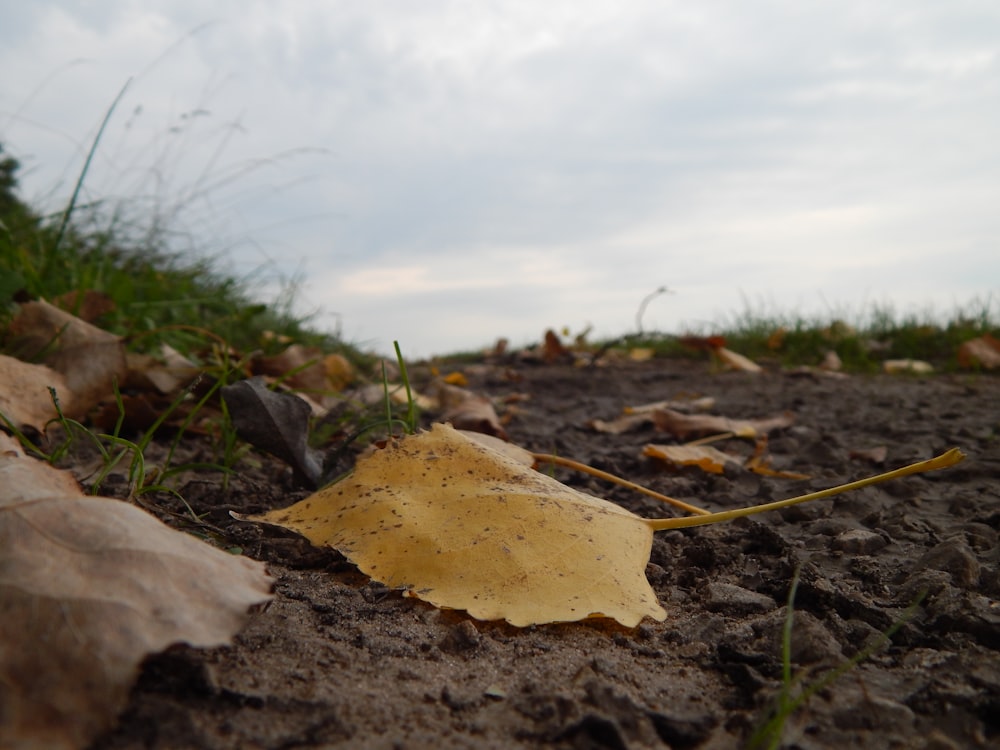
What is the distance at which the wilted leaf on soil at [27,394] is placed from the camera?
153 cm

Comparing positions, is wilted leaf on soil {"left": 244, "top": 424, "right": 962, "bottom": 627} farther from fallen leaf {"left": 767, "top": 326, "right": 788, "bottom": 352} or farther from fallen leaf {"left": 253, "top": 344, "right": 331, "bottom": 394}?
fallen leaf {"left": 767, "top": 326, "right": 788, "bottom": 352}

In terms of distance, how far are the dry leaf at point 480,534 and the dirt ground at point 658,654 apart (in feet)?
0.16

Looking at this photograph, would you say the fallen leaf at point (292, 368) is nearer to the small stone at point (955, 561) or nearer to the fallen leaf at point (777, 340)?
the small stone at point (955, 561)

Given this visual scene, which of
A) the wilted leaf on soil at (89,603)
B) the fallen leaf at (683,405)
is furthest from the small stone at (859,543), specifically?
the fallen leaf at (683,405)

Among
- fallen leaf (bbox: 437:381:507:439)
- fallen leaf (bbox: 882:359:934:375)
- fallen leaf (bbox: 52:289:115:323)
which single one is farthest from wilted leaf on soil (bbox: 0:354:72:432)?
fallen leaf (bbox: 882:359:934:375)

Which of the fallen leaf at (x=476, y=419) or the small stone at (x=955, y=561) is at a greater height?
the fallen leaf at (x=476, y=419)

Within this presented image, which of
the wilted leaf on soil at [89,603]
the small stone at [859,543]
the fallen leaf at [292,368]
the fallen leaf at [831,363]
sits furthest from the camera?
the fallen leaf at [831,363]

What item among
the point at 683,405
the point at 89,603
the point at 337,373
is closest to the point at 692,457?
the point at 683,405

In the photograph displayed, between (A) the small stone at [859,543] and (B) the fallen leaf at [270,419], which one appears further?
(B) the fallen leaf at [270,419]

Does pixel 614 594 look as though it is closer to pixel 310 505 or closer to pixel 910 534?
pixel 310 505

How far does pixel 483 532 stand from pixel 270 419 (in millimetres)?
555

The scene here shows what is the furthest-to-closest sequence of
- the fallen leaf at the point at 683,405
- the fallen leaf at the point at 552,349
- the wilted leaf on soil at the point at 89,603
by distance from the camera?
the fallen leaf at the point at 552,349 → the fallen leaf at the point at 683,405 → the wilted leaf on soil at the point at 89,603

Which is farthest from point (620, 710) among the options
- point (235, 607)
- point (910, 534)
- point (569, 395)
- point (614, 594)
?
point (569, 395)

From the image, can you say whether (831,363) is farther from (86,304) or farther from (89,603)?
(89,603)
